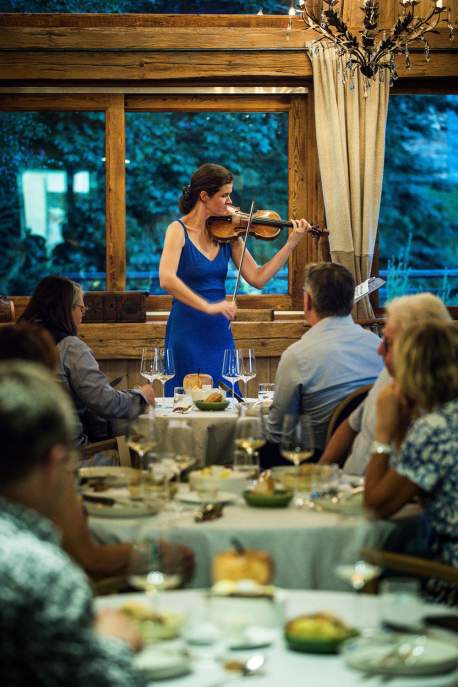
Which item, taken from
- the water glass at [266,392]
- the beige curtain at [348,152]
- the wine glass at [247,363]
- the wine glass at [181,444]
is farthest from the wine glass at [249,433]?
the beige curtain at [348,152]

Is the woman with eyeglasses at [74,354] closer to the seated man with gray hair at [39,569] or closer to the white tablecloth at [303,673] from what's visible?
the white tablecloth at [303,673]

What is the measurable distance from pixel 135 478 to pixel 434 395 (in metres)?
0.76

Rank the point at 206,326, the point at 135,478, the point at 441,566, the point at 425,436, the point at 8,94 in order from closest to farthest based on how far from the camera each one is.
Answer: the point at 441,566 → the point at 425,436 → the point at 135,478 → the point at 206,326 → the point at 8,94

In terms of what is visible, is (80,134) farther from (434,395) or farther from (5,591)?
(5,591)

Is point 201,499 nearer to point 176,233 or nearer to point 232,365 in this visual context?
point 232,365

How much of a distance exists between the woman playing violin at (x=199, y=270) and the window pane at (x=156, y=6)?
1761mm

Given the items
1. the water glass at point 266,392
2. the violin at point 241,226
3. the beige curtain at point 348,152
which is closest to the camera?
the water glass at point 266,392

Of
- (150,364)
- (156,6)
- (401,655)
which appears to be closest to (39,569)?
(401,655)

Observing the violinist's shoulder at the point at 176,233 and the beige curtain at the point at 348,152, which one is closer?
the violinist's shoulder at the point at 176,233

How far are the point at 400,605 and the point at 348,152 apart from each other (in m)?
5.63

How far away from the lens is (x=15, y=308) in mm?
7215

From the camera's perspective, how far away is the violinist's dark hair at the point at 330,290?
14.0 feet

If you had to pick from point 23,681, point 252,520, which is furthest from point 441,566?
point 23,681

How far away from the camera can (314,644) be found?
170cm
